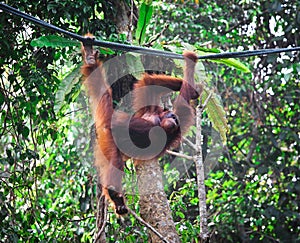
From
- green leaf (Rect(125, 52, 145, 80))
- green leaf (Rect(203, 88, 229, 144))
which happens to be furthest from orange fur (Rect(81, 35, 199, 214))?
green leaf (Rect(203, 88, 229, 144))

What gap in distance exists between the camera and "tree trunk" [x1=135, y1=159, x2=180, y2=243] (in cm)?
320

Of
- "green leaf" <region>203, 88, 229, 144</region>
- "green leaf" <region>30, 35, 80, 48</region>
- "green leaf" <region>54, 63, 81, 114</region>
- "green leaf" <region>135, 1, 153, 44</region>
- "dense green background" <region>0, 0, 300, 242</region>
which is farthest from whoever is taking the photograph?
"dense green background" <region>0, 0, 300, 242</region>

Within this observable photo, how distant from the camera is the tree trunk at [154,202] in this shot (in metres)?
3.20

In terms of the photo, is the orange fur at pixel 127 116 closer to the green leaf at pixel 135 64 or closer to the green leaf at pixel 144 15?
the green leaf at pixel 135 64

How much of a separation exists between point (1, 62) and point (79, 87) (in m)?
0.55

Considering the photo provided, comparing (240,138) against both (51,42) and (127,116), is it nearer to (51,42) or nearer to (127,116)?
(127,116)

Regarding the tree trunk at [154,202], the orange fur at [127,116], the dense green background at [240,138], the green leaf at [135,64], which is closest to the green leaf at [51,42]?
the orange fur at [127,116]

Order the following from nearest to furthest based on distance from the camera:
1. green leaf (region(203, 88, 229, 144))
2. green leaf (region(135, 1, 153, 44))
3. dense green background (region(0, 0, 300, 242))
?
1. green leaf (region(135, 1, 153, 44))
2. green leaf (region(203, 88, 229, 144))
3. dense green background (region(0, 0, 300, 242))

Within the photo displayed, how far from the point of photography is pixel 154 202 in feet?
10.8

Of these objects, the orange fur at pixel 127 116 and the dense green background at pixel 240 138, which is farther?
the dense green background at pixel 240 138

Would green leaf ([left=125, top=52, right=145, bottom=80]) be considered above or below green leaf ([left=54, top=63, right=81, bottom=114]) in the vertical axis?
above

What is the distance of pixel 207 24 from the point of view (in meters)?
5.47

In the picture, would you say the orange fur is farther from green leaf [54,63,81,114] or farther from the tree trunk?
the tree trunk

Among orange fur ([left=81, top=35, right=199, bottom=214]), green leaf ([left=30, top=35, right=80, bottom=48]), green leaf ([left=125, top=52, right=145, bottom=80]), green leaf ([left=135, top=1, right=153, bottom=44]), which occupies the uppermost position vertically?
green leaf ([left=135, top=1, right=153, bottom=44])
